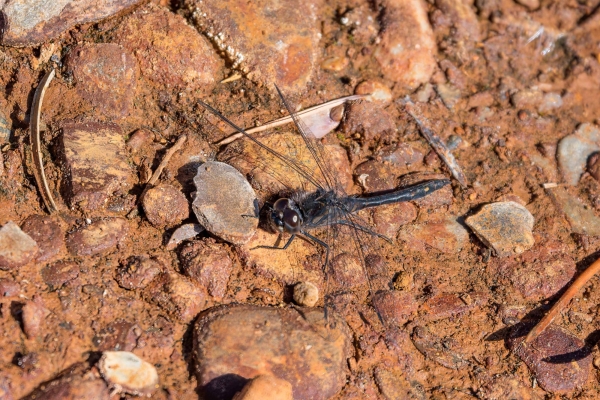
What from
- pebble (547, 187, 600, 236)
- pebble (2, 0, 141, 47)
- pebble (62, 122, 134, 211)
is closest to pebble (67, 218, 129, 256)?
pebble (62, 122, 134, 211)

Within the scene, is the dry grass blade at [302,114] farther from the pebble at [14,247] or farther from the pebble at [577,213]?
the pebble at [577,213]

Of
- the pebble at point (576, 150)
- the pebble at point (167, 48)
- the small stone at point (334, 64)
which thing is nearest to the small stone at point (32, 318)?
the pebble at point (167, 48)

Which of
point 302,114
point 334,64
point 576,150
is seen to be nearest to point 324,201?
point 302,114

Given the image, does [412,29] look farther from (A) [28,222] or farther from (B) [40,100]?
(A) [28,222]

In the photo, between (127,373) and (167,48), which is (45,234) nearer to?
(127,373)

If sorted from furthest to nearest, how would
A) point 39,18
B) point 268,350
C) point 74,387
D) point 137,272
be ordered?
point 39,18, point 137,272, point 268,350, point 74,387
